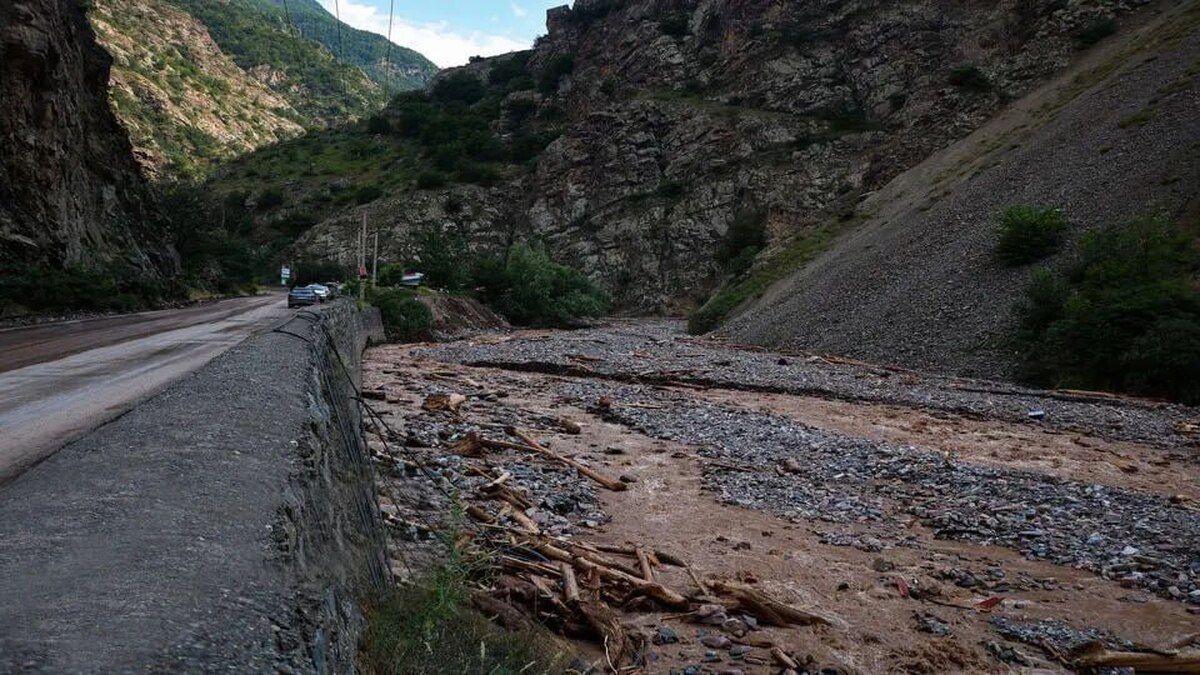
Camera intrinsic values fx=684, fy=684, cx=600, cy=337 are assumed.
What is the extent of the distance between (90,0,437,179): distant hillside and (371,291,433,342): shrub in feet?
73.3

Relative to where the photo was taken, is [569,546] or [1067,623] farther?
[569,546]

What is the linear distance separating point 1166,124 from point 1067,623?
31.8 metres

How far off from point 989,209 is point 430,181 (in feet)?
197

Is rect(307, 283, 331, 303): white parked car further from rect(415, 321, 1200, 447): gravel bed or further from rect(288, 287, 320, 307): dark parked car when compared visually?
rect(415, 321, 1200, 447): gravel bed

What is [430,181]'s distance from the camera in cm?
7750

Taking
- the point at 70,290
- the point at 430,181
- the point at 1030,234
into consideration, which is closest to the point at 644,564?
the point at 70,290

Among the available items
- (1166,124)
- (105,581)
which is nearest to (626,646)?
(105,581)

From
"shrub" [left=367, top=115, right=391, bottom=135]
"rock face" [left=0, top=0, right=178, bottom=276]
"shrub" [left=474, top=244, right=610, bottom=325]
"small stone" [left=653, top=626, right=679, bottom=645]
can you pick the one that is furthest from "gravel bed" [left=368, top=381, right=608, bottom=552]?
"shrub" [left=367, top=115, right=391, bottom=135]

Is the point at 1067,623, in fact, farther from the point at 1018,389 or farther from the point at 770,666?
the point at 1018,389

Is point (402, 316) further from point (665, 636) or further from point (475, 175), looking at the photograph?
point (475, 175)

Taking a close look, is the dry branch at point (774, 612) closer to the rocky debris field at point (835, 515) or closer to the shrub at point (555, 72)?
the rocky debris field at point (835, 515)

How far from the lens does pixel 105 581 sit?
6.48ft

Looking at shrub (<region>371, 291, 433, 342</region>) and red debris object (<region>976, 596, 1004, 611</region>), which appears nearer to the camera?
red debris object (<region>976, 596, 1004, 611</region>)

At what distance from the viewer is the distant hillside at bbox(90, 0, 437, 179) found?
78500mm
